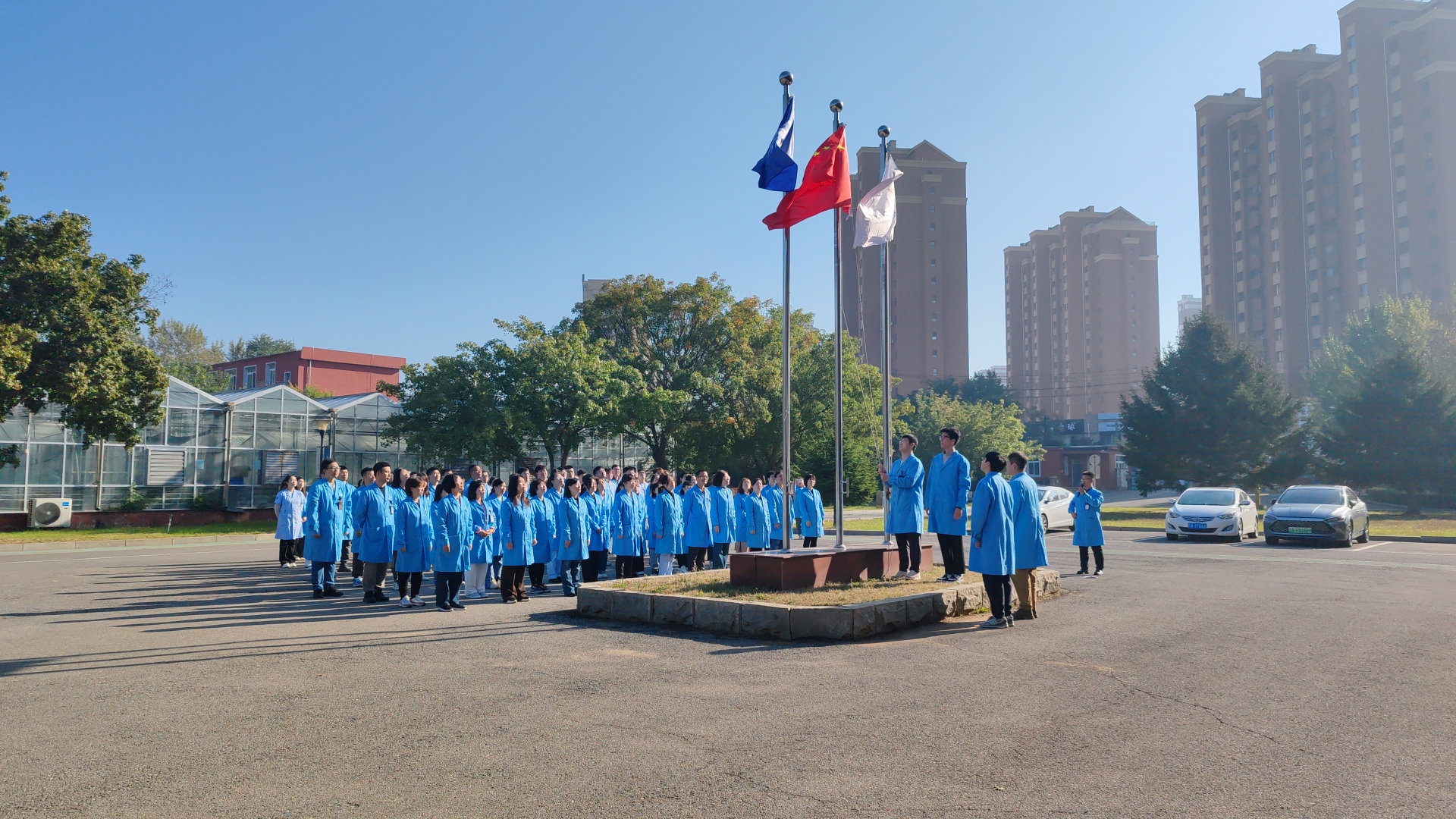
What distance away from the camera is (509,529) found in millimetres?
11930

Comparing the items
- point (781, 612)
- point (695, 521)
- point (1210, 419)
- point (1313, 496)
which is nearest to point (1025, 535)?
point (781, 612)

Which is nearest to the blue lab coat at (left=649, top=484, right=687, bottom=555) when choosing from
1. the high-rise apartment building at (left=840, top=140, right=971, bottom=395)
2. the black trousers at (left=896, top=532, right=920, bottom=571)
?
the black trousers at (left=896, top=532, right=920, bottom=571)

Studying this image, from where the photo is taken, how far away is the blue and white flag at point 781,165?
11.6 m

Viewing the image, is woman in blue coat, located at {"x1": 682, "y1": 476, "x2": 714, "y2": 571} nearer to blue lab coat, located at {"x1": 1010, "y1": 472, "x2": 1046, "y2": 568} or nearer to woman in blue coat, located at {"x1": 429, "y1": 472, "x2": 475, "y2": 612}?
woman in blue coat, located at {"x1": 429, "y1": 472, "x2": 475, "y2": 612}

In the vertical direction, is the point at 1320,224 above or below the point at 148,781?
above

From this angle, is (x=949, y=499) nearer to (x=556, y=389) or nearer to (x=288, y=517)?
(x=288, y=517)

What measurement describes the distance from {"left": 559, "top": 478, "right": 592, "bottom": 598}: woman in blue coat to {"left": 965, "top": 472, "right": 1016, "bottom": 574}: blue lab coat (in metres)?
5.79

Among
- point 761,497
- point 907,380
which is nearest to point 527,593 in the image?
point 761,497

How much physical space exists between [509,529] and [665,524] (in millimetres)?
3214

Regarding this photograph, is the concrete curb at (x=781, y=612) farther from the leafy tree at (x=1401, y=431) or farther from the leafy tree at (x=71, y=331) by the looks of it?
the leafy tree at (x=1401, y=431)

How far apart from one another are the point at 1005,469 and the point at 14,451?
106 ft

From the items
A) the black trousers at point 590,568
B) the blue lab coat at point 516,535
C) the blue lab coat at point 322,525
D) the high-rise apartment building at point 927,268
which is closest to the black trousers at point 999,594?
the blue lab coat at point 516,535

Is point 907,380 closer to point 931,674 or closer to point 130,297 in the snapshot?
point 130,297

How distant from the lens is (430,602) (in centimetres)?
1183
